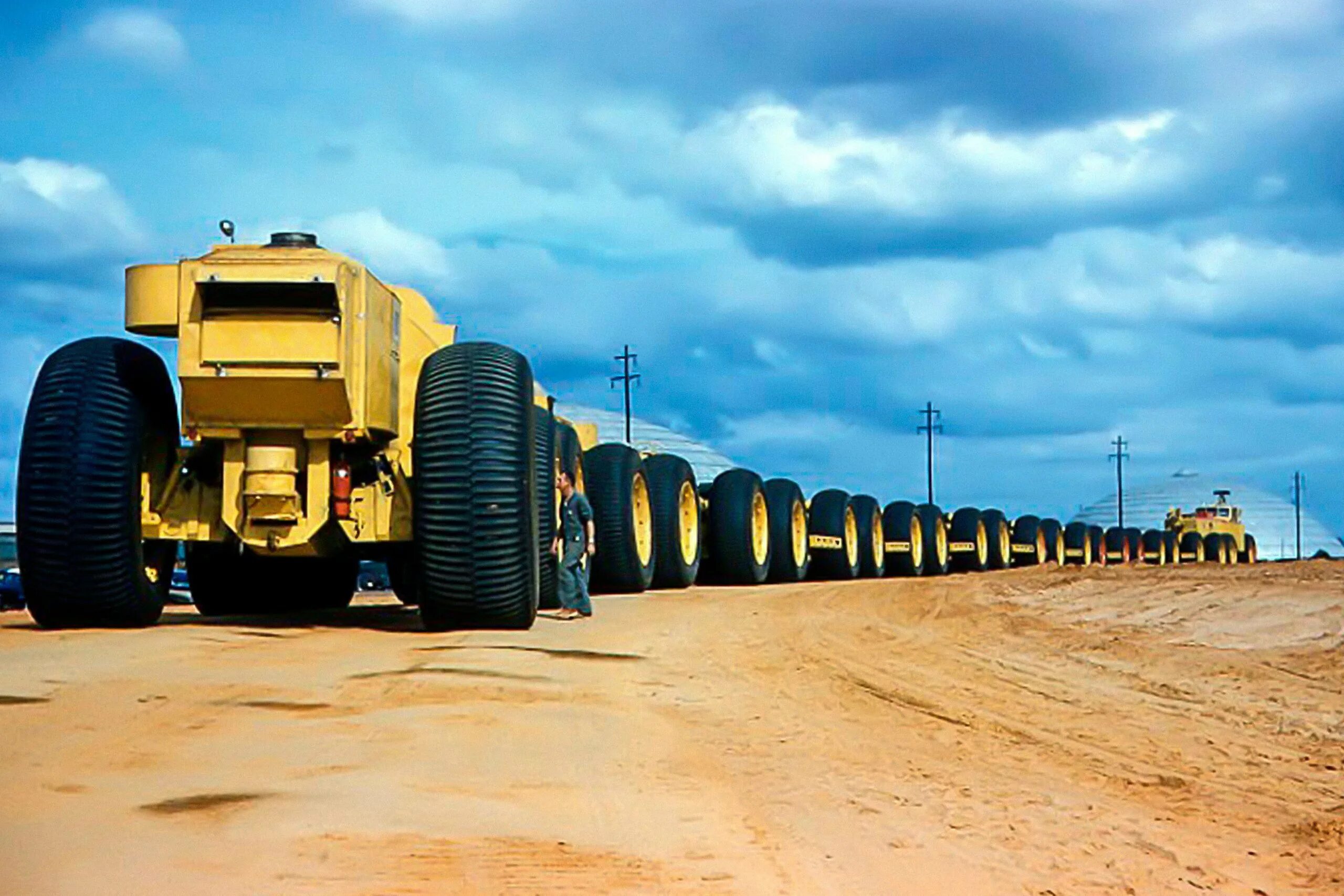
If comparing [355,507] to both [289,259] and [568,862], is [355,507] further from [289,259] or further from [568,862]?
[568,862]

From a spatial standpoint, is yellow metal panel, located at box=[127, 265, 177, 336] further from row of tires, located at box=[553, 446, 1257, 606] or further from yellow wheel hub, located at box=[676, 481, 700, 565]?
yellow wheel hub, located at box=[676, 481, 700, 565]

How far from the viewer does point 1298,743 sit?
8141 millimetres

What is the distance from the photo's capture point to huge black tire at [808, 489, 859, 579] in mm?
27312

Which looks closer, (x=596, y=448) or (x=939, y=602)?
(x=939, y=602)

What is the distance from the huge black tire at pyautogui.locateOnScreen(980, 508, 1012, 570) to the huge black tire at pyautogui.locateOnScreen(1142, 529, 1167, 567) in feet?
39.4

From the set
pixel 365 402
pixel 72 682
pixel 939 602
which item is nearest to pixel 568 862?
pixel 72 682

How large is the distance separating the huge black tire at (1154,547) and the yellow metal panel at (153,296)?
136 ft

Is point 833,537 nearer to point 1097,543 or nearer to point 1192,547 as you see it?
point 1097,543

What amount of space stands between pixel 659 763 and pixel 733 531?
56.0 feet

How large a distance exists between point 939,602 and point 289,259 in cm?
908

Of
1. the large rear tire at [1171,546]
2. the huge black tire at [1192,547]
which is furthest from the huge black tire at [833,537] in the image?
the huge black tire at [1192,547]

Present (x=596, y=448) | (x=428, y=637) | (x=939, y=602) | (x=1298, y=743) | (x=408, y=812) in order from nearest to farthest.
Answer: (x=408, y=812)
(x=1298, y=743)
(x=428, y=637)
(x=939, y=602)
(x=596, y=448)

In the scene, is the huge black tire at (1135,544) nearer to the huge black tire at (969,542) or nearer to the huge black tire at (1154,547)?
the huge black tire at (1154,547)

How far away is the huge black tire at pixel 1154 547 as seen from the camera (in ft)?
162
